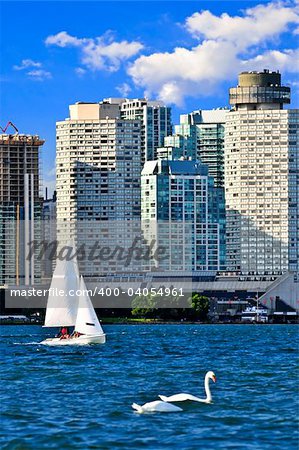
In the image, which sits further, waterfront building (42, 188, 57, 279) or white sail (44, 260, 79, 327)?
waterfront building (42, 188, 57, 279)

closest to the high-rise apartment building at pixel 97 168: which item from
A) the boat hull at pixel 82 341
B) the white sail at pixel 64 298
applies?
the white sail at pixel 64 298

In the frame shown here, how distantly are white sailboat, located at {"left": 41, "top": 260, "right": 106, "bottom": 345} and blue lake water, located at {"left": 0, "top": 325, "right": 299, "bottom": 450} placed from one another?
459 inches

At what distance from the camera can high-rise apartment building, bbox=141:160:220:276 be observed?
17862 centimetres

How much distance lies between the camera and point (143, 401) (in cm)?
3403

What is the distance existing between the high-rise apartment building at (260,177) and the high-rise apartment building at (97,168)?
13728 millimetres

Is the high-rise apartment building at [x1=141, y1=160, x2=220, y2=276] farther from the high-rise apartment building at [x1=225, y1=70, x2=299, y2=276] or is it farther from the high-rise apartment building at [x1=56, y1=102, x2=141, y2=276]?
the high-rise apartment building at [x1=56, y1=102, x2=141, y2=276]

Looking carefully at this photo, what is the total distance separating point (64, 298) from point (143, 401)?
38902mm

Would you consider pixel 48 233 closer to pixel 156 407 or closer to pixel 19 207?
pixel 19 207

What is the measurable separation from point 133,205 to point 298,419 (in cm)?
15764

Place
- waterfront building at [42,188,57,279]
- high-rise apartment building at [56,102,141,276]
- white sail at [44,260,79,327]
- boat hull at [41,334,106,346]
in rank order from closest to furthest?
boat hull at [41,334,106,346], white sail at [44,260,79,327], waterfront building at [42,188,57,279], high-rise apartment building at [56,102,141,276]

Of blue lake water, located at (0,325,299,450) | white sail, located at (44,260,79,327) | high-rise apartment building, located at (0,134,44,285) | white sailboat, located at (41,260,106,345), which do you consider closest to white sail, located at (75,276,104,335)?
white sailboat, located at (41,260,106,345)

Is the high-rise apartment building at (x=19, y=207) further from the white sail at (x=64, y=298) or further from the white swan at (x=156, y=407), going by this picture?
the white swan at (x=156, y=407)

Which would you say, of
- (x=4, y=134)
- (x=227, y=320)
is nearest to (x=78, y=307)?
(x=227, y=320)

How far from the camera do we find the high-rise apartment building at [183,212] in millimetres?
178625
